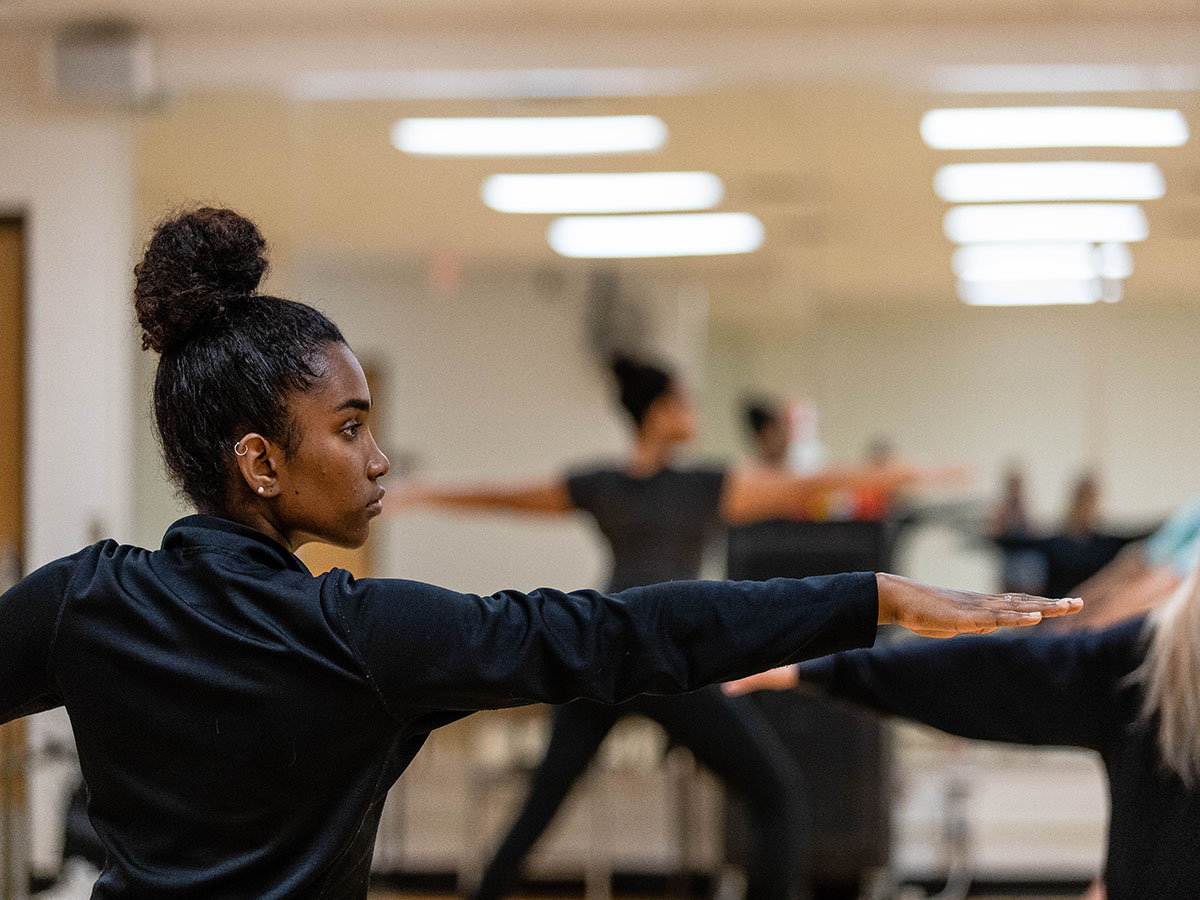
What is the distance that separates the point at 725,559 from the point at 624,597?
2.55m

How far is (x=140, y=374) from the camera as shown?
13.5 ft

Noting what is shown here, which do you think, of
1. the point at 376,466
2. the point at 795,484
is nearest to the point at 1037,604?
the point at 376,466

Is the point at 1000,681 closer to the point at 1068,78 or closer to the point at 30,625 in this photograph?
the point at 30,625

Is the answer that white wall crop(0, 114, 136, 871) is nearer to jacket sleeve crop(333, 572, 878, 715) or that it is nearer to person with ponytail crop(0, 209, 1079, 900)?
person with ponytail crop(0, 209, 1079, 900)

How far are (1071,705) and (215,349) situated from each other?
1032mm

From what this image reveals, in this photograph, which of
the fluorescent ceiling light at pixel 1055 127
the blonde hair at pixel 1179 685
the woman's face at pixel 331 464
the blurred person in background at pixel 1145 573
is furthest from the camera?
the fluorescent ceiling light at pixel 1055 127

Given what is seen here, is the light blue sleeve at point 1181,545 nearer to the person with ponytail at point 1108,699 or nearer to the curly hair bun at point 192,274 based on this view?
the person with ponytail at point 1108,699

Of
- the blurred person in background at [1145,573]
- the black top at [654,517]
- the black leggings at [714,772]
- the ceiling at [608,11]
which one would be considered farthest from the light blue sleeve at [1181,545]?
the ceiling at [608,11]

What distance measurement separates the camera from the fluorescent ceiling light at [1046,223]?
4.28 m

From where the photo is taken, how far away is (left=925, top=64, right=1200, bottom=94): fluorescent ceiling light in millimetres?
3988

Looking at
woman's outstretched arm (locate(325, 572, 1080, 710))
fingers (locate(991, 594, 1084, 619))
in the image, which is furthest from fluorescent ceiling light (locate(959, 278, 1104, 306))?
woman's outstretched arm (locate(325, 572, 1080, 710))

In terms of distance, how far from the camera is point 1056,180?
4.23 metres

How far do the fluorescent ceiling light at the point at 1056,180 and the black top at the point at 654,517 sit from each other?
173cm

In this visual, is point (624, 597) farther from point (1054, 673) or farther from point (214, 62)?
point (214, 62)
